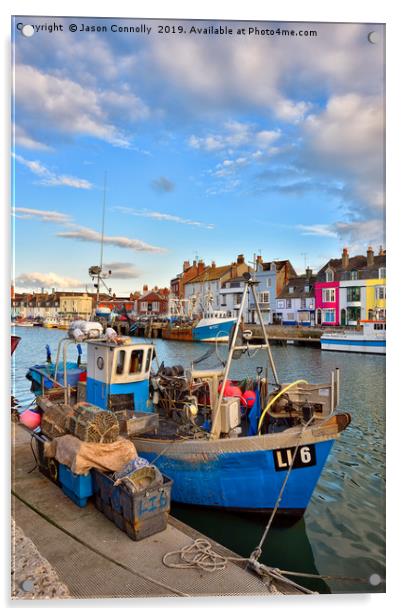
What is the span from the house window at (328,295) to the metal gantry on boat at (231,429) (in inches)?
1110

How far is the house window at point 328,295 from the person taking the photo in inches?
1319

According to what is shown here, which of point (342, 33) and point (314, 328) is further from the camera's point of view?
point (314, 328)

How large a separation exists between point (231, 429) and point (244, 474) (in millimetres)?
636

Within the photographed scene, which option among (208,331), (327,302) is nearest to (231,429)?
(327,302)

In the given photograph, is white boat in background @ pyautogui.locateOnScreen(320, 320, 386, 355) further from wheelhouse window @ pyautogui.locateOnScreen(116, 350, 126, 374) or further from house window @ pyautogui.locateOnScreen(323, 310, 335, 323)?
wheelhouse window @ pyautogui.locateOnScreen(116, 350, 126, 374)

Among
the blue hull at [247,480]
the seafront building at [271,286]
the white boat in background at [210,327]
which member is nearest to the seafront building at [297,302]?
the seafront building at [271,286]

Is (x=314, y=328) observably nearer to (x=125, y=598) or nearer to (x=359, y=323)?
(x=359, y=323)

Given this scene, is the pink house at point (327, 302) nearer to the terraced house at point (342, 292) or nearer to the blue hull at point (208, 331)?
the terraced house at point (342, 292)

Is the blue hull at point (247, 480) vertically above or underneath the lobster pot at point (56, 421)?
underneath

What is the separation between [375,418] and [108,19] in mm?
11586

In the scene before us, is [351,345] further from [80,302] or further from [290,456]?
[290,456]

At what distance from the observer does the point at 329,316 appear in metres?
35.5
